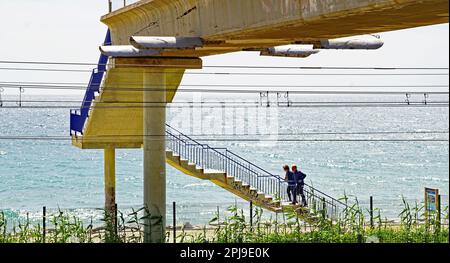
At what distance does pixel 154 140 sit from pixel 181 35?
4410mm

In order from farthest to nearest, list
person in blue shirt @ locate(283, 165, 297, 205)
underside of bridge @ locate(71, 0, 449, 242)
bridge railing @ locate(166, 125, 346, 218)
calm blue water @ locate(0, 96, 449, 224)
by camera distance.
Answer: calm blue water @ locate(0, 96, 449, 224) < bridge railing @ locate(166, 125, 346, 218) < person in blue shirt @ locate(283, 165, 297, 205) < underside of bridge @ locate(71, 0, 449, 242)

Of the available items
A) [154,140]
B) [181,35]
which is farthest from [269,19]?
[154,140]

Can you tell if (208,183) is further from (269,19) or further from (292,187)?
(269,19)

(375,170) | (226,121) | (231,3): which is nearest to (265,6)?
(231,3)

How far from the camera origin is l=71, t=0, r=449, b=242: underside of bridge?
1439cm

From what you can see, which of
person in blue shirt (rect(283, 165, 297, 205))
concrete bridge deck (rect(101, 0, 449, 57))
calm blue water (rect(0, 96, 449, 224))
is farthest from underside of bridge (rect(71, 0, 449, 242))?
calm blue water (rect(0, 96, 449, 224))

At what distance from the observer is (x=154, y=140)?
78.6 feet

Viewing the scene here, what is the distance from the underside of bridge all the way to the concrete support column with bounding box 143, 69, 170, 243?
0.03m

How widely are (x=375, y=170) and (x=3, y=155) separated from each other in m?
38.9

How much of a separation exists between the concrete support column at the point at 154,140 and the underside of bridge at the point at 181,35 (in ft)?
0.08

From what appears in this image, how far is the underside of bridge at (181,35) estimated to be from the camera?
47.2ft

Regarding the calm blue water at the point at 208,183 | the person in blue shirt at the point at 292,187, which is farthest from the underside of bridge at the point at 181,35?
the calm blue water at the point at 208,183

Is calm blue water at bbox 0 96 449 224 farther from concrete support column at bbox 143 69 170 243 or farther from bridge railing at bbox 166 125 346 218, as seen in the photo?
concrete support column at bbox 143 69 170 243
